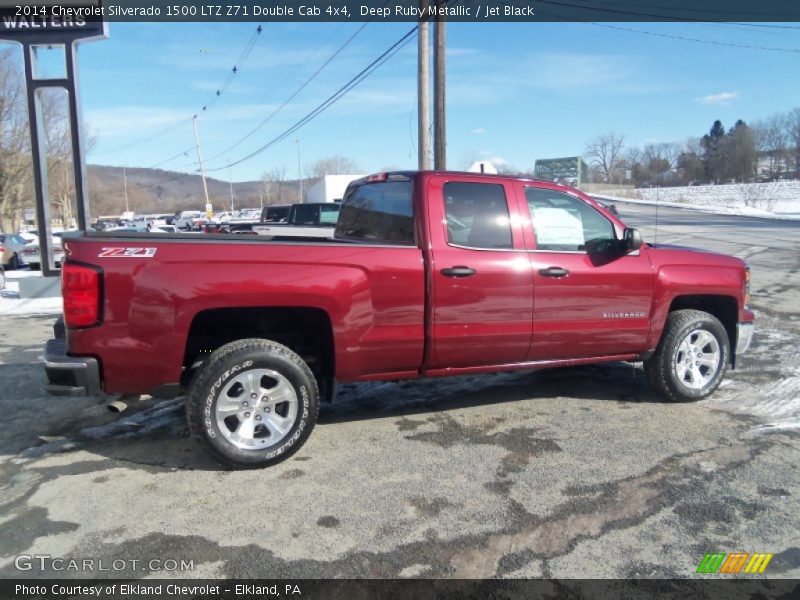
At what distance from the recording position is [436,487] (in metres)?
3.62

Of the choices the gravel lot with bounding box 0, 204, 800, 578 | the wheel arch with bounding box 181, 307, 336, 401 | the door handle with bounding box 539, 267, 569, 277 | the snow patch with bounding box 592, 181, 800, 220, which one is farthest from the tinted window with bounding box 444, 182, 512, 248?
the snow patch with bounding box 592, 181, 800, 220

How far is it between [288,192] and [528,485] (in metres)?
167

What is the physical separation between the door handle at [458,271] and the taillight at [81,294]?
223 cm

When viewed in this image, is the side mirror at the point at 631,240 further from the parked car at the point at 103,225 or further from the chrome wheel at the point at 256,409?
the parked car at the point at 103,225

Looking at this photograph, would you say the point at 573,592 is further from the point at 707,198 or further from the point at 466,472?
the point at 707,198

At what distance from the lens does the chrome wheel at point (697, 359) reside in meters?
5.10

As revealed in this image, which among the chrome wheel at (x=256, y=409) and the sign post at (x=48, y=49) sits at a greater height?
the sign post at (x=48, y=49)

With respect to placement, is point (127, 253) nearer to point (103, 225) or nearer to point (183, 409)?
point (183, 409)

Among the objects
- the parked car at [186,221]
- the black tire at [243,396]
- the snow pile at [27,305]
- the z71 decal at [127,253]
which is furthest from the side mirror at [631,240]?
the parked car at [186,221]

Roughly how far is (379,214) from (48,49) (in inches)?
420

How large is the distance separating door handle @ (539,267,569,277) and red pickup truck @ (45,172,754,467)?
1 cm

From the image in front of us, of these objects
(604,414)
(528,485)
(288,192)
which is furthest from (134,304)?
(288,192)

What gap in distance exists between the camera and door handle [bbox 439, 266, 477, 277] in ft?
13.8

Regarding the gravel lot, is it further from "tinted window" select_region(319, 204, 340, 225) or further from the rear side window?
"tinted window" select_region(319, 204, 340, 225)
